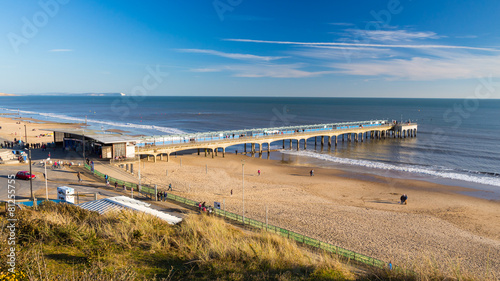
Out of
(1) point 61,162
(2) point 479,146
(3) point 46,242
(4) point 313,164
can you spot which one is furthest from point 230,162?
(2) point 479,146

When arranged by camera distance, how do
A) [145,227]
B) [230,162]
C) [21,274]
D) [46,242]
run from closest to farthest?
[21,274]
[46,242]
[145,227]
[230,162]

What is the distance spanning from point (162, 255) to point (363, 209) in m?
19.5

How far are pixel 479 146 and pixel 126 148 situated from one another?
61426 millimetres

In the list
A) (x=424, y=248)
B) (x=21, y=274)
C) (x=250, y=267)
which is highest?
(x=21, y=274)

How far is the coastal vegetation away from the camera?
10.3 metres

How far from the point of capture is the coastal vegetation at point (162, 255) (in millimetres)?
10328

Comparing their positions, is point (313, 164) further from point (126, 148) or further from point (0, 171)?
point (0, 171)

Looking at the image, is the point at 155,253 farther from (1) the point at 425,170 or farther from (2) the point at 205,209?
(1) the point at 425,170

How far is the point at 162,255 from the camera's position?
12.5m

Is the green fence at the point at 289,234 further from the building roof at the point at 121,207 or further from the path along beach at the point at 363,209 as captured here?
the building roof at the point at 121,207

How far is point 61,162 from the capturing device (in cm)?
3400

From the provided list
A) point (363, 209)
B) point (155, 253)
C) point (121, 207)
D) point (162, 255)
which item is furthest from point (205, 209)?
point (363, 209)

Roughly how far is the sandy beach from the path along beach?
51 millimetres

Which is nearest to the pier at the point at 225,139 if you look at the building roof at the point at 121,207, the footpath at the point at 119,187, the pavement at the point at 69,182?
the footpath at the point at 119,187
